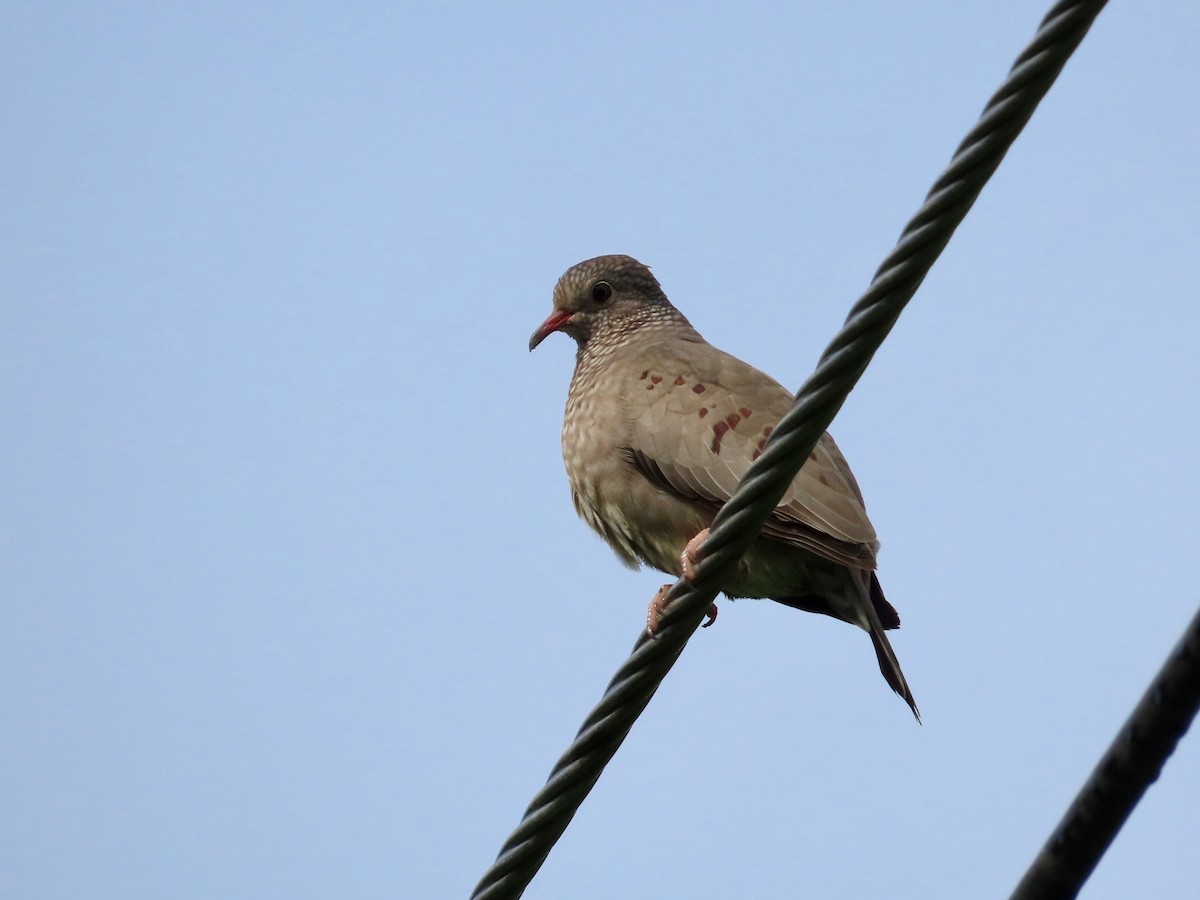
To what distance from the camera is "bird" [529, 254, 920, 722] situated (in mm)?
4586

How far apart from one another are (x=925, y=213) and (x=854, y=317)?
0.22 meters

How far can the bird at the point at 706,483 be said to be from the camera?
4586 mm

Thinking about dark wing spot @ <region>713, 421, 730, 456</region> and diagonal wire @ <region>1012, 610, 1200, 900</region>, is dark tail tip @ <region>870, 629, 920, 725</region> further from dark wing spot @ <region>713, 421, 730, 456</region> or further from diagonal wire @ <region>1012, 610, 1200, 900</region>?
diagonal wire @ <region>1012, 610, 1200, 900</region>

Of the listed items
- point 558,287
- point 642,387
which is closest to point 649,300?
point 558,287

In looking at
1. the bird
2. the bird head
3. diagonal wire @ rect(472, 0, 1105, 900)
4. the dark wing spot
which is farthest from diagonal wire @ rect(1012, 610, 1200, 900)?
the bird head

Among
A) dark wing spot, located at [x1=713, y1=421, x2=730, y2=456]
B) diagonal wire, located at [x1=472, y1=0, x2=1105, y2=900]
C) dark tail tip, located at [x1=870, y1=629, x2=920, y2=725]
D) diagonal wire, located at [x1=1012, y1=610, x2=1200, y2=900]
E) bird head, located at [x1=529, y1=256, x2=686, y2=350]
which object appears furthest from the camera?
bird head, located at [x1=529, y1=256, x2=686, y2=350]

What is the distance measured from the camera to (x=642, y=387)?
17.9 ft

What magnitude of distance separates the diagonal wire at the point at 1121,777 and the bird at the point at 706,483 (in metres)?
2.38

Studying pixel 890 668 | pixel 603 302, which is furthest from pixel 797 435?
pixel 603 302

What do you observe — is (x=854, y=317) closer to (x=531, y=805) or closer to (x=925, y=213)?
(x=925, y=213)

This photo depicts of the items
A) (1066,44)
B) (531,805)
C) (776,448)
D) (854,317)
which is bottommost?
(531,805)

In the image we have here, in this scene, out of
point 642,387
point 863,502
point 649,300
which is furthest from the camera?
point 649,300

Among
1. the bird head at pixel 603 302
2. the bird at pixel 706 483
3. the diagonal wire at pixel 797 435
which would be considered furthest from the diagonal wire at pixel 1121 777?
the bird head at pixel 603 302

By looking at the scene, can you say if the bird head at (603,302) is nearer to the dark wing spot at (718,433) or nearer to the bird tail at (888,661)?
the dark wing spot at (718,433)
